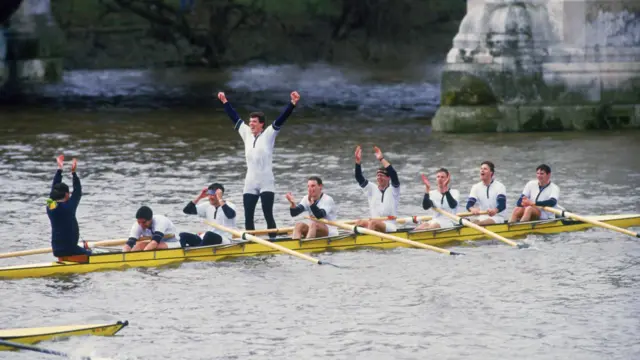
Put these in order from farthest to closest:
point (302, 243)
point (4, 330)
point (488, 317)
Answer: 1. point (302, 243)
2. point (488, 317)
3. point (4, 330)

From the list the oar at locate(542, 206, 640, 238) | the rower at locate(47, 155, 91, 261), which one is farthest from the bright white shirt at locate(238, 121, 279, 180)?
the oar at locate(542, 206, 640, 238)

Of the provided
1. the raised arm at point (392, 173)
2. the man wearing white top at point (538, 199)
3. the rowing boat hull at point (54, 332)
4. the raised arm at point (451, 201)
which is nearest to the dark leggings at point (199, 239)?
the raised arm at point (392, 173)

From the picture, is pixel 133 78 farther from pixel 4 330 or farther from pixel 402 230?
pixel 4 330

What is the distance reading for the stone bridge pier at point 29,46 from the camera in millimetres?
51156

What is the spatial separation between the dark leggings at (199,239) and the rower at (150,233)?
216 millimetres

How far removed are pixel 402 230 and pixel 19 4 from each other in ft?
104

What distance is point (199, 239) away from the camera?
21781 millimetres

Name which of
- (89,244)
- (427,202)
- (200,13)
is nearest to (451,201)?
(427,202)

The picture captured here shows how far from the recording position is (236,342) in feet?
56.3

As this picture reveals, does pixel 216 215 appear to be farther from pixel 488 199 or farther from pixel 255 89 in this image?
pixel 255 89

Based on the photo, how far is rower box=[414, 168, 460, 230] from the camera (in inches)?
918

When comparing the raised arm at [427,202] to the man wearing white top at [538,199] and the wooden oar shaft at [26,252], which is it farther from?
the wooden oar shaft at [26,252]

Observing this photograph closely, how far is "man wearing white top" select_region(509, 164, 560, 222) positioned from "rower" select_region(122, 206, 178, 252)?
17.9 ft

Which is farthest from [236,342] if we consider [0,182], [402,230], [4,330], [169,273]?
[0,182]
